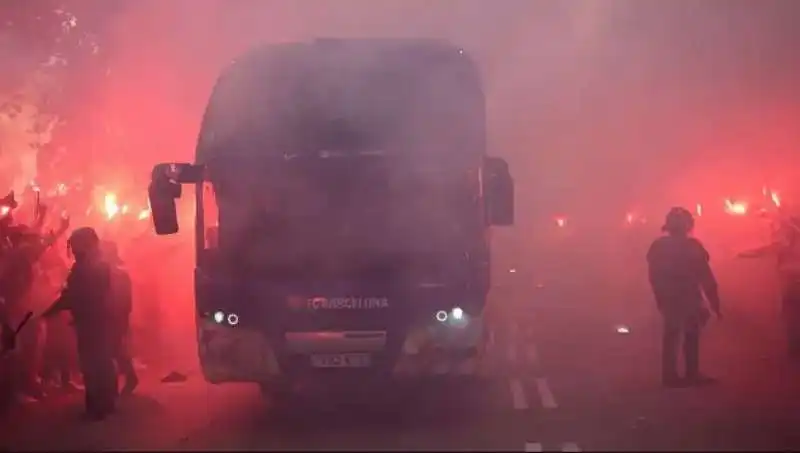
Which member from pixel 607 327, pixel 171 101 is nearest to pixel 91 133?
pixel 171 101

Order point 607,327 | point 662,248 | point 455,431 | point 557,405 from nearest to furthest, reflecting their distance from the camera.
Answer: point 455,431 → point 557,405 → point 662,248 → point 607,327

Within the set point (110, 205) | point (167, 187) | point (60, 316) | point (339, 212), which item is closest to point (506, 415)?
point (339, 212)

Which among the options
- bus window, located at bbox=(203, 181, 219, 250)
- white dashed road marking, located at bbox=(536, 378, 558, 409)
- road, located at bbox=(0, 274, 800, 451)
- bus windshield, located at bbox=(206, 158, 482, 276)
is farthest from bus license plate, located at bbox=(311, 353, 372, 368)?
white dashed road marking, located at bbox=(536, 378, 558, 409)

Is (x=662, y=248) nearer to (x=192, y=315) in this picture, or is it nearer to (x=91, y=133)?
(x=192, y=315)

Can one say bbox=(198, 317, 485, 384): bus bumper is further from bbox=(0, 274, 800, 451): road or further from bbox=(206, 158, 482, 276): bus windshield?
bbox=(206, 158, 482, 276): bus windshield

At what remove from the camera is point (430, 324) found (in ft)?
29.3

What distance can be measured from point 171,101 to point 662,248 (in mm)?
17722

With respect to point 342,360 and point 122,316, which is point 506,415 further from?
point 122,316

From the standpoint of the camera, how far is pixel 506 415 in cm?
944

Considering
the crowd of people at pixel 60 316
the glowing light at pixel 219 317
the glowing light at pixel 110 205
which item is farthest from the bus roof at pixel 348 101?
the glowing light at pixel 110 205

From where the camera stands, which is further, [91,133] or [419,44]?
[91,133]

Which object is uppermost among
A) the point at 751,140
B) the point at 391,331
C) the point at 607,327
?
the point at 751,140

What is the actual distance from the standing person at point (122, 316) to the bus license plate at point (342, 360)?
3.00 meters

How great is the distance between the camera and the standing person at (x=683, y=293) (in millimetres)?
10883
